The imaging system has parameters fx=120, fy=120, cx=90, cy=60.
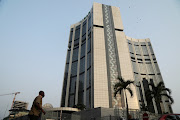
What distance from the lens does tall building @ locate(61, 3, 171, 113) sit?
193 feet

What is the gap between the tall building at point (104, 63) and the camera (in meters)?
58.9

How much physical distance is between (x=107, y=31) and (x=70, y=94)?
4875 centimetres

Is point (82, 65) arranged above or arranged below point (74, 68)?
below

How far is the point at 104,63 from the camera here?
65062 millimetres

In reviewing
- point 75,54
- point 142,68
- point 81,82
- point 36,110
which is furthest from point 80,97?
point 36,110

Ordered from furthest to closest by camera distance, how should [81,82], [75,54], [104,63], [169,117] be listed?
[75,54] → [81,82] → [104,63] → [169,117]

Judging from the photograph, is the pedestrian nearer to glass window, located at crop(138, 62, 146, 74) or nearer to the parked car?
the parked car

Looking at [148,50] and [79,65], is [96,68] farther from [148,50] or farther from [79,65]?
[148,50]

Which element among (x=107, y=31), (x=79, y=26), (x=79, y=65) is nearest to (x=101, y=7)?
(x=107, y=31)

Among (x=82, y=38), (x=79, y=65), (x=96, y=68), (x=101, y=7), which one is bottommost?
(x=96, y=68)

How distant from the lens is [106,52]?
6869 cm

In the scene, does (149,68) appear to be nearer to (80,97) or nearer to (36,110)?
(80,97)

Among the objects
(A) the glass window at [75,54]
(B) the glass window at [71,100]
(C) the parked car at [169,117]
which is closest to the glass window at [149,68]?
(A) the glass window at [75,54]

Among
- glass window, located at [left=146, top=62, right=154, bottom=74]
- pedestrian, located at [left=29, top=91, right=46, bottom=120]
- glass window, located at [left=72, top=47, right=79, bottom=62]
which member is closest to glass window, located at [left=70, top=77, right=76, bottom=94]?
glass window, located at [left=72, top=47, right=79, bottom=62]
